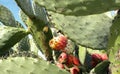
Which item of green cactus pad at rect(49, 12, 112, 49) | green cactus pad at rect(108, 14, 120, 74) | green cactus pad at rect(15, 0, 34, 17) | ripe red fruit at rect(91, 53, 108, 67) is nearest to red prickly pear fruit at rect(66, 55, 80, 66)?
ripe red fruit at rect(91, 53, 108, 67)

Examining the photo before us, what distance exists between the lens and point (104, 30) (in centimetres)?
230

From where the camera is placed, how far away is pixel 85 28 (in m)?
2.29

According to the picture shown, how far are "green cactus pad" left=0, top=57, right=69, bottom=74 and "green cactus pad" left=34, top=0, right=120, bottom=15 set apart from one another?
1.02 ft

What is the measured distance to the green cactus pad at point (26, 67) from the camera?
1.84 meters

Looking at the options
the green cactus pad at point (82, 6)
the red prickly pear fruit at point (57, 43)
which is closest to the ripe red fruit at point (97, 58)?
the red prickly pear fruit at point (57, 43)

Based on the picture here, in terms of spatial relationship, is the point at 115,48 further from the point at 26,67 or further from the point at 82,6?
the point at 26,67

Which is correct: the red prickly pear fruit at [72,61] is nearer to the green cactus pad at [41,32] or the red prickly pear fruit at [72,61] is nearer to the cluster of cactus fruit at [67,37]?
the cluster of cactus fruit at [67,37]

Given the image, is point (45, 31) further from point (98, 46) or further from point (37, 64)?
point (37, 64)

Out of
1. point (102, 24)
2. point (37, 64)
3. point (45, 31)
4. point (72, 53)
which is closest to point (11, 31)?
point (45, 31)

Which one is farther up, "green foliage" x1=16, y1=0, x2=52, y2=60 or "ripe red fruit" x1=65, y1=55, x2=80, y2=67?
"green foliage" x1=16, y1=0, x2=52, y2=60

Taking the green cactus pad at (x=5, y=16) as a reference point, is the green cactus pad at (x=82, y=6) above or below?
below

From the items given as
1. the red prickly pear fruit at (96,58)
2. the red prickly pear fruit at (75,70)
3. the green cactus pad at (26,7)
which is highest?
the green cactus pad at (26,7)

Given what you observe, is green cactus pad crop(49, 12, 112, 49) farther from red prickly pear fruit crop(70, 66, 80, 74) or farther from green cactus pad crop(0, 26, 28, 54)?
green cactus pad crop(0, 26, 28, 54)

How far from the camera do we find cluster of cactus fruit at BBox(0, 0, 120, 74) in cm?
166
